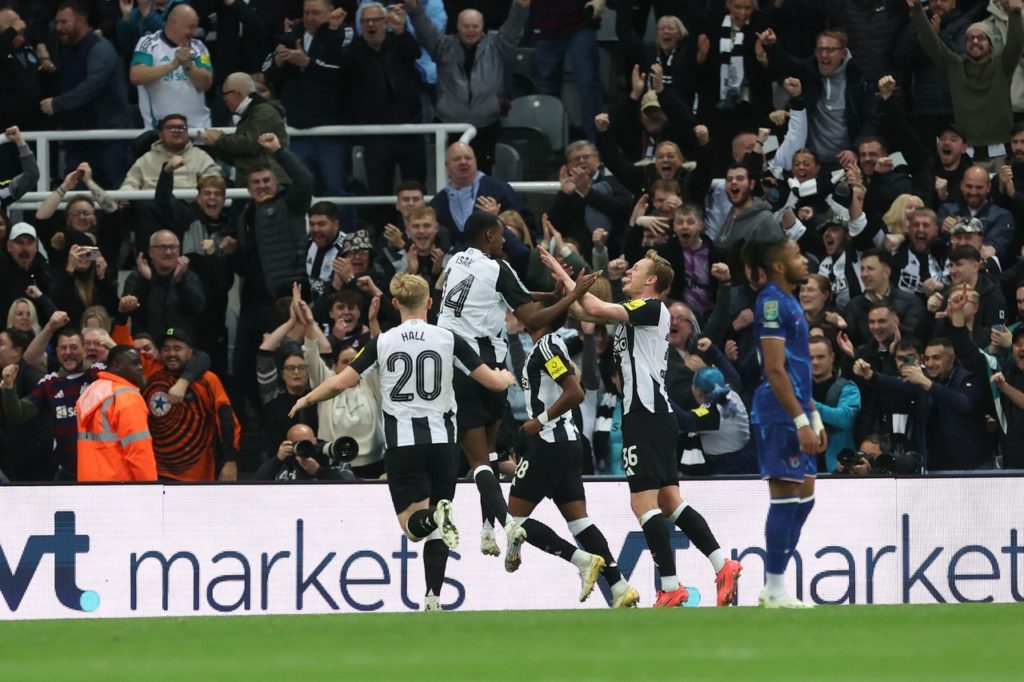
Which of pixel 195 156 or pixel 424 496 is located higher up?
pixel 195 156

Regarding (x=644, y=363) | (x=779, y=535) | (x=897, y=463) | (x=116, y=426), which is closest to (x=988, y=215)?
(x=897, y=463)

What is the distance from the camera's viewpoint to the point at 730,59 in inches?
712

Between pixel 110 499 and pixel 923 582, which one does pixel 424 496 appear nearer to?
pixel 110 499

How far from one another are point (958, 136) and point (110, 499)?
794cm

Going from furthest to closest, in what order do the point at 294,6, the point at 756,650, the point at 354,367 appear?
the point at 294,6 < the point at 354,367 < the point at 756,650

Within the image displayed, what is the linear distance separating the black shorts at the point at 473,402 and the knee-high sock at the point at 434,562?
3.64 feet

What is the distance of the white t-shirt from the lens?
59.7ft

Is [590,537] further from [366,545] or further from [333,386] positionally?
[366,545]

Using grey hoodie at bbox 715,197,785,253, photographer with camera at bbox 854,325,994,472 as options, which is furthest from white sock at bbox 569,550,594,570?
grey hoodie at bbox 715,197,785,253

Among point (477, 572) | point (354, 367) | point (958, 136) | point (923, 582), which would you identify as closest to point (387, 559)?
point (477, 572)

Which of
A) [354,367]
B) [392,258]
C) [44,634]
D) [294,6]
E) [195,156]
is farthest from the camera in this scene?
[294,6]

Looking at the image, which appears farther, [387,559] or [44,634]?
[387,559]

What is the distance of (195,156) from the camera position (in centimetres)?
1792

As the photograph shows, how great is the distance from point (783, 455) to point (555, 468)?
7.12ft
